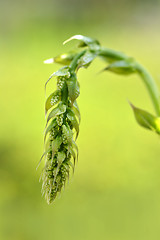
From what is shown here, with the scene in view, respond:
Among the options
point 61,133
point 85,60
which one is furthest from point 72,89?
point 85,60

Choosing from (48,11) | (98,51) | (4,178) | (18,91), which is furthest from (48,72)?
(98,51)

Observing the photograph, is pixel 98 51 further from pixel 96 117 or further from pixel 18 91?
pixel 18 91

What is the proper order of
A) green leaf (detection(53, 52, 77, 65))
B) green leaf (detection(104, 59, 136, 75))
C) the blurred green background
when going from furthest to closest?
the blurred green background, green leaf (detection(104, 59, 136, 75)), green leaf (detection(53, 52, 77, 65))

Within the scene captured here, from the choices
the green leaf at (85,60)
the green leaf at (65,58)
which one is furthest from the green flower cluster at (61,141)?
the green leaf at (65,58)

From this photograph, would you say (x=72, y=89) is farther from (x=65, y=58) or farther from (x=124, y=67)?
(x=124, y=67)

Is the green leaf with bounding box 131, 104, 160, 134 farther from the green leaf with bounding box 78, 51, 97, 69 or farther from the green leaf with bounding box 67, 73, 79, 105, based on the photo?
the green leaf with bounding box 67, 73, 79, 105

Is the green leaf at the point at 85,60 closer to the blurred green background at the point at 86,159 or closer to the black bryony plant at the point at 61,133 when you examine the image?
the black bryony plant at the point at 61,133

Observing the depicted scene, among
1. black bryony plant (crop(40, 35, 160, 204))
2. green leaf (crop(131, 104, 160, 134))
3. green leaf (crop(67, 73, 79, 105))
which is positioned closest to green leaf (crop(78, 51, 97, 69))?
black bryony plant (crop(40, 35, 160, 204))
